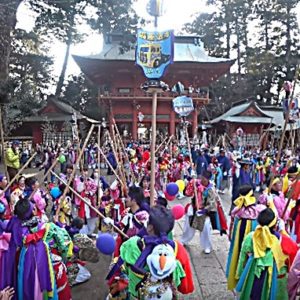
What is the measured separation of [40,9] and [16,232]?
16.1 meters

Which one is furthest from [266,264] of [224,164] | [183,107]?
[224,164]

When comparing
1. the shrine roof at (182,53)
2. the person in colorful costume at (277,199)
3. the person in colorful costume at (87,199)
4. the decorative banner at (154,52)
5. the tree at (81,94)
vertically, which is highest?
the shrine roof at (182,53)

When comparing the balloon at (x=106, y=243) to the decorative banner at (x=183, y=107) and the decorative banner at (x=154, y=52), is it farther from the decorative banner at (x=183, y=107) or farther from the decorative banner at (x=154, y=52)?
the decorative banner at (x=183, y=107)

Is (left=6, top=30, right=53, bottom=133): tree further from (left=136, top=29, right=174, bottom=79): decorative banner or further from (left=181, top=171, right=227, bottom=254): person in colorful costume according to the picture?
(left=136, top=29, right=174, bottom=79): decorative banner

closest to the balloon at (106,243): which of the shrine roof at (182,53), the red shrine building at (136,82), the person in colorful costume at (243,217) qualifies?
the person in colorful costume at (243,217)

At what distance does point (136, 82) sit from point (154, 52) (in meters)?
24.7

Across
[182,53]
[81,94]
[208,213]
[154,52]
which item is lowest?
[208,213]

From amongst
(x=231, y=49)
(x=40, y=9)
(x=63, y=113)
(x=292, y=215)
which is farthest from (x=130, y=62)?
(x=292, y=215)

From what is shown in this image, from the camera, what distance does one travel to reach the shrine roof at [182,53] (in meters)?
28.3

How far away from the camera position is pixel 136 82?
1134 inches

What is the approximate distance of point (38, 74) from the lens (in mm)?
34969

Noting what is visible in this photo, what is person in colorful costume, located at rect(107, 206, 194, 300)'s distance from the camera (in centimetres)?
307

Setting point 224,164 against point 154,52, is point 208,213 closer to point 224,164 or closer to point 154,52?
point 154,52

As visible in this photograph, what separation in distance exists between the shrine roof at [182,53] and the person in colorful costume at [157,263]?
2524cm
